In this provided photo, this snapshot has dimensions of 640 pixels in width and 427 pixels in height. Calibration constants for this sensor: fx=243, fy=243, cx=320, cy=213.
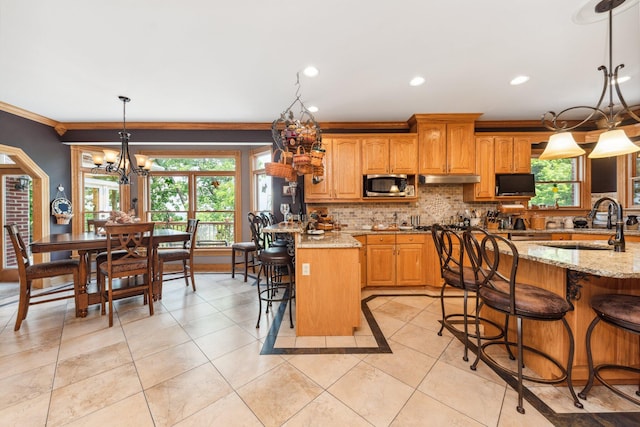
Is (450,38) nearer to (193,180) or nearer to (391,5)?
(391,5)

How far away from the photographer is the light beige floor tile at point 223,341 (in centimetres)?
208

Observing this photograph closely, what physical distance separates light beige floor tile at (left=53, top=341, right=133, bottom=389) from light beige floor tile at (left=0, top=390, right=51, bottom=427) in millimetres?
126

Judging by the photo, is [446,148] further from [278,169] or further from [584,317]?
[278,169]

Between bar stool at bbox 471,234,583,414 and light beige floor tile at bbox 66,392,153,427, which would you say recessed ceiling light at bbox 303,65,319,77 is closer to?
bar stool at bbox 471,234,583,414

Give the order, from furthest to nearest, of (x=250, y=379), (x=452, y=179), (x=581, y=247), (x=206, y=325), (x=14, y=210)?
(x=14, y=210) < (x=452, y=179) < (x=206, y=325) < (x=581, y=247) < (x=250, y=379)

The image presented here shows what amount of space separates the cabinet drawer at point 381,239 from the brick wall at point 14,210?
5564mm

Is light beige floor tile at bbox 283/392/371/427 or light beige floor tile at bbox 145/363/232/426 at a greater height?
light beige floor tile at bbox 145/363/232/426

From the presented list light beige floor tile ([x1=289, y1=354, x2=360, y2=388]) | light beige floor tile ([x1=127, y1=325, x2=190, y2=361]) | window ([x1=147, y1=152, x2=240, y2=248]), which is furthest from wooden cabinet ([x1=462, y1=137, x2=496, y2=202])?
light beige floor tile ([x1=127, y1=325, x2=190, y2=361])

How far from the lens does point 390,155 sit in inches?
152

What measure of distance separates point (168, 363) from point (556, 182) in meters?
5.83

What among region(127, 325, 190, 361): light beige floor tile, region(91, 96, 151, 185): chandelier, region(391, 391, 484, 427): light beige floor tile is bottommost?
region(391, 391, 484, 427): light beige floor tile

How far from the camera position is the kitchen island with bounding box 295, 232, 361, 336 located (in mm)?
2271

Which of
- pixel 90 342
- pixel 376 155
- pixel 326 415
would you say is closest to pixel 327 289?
pixel 326 415

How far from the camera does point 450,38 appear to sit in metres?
2.08
